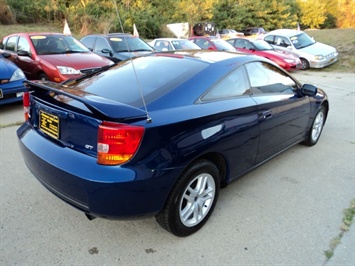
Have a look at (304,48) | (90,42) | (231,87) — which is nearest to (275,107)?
(231,87)

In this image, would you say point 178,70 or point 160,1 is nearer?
point 178,70

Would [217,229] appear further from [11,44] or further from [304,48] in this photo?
[304,48]

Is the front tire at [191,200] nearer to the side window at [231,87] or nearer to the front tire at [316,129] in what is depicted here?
the side window at [231,87]

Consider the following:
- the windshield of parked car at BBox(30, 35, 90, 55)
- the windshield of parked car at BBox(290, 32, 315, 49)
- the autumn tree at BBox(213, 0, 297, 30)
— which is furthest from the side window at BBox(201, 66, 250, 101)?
the autumn tree at BBox(213, 0, 297, 30)

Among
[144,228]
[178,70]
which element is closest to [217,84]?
[178,70]

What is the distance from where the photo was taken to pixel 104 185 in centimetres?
198

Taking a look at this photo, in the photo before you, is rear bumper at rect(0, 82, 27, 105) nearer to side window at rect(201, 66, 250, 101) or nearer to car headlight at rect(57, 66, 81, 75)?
car headlight at rect(57, 66, 81, 75)

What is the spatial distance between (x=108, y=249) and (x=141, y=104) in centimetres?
118

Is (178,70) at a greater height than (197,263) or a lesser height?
greater

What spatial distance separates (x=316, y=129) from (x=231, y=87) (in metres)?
2.43

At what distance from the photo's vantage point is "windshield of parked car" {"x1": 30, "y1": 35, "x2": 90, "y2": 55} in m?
7.12

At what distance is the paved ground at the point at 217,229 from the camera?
226cm

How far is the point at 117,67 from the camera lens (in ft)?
10.3

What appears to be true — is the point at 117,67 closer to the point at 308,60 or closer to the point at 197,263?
the point at 197,263
